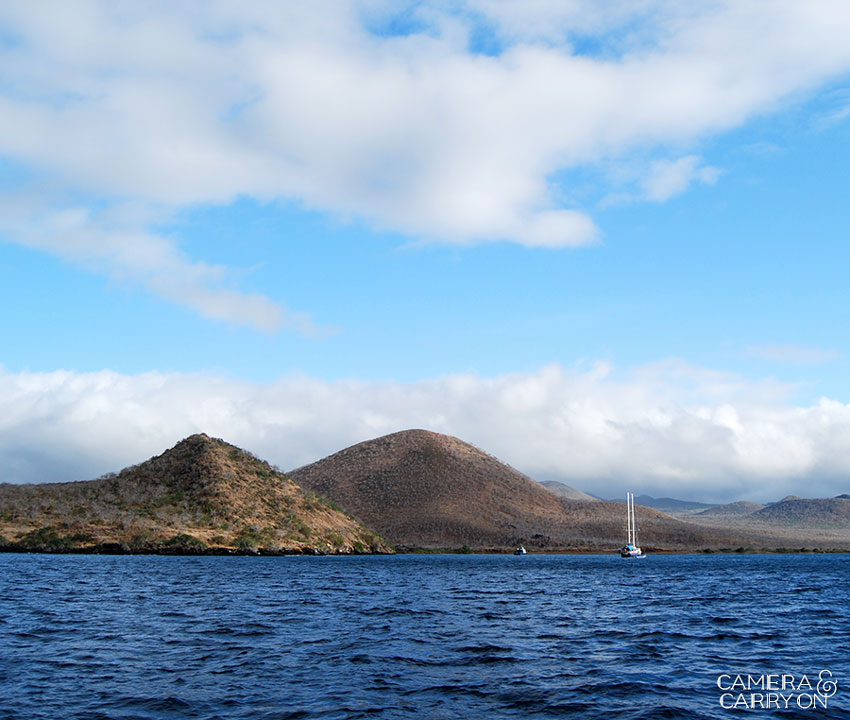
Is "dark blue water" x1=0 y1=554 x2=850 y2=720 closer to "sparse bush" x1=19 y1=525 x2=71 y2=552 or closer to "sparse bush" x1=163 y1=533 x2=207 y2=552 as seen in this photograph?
"sparse bush" x1=163 y1=533 x2=207 y2=552

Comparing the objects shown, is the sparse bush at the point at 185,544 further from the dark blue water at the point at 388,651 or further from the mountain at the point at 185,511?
the dark blue water at the point at 388,651

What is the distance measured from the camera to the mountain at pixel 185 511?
123188mm

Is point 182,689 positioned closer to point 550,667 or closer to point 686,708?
point 550,667

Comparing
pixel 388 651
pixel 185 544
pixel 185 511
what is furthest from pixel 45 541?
pixel 388 651

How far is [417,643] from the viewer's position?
33688 mm

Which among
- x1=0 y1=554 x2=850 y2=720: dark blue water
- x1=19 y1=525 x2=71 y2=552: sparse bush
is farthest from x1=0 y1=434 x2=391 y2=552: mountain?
x1=0 y1=554 x2=850 y2=720: dark blue water

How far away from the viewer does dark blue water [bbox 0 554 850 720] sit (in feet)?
73.5

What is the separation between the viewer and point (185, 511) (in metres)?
136

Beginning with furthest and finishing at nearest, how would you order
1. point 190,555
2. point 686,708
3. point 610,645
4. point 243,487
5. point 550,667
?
point 243,487, point 190,555, point 610,645, point 550,667, point 686,708

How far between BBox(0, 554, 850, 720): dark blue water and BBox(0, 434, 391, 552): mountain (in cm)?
6646

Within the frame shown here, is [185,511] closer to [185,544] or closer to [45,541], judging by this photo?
[185,544]

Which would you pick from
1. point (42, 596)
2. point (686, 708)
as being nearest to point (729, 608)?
point (686, 708)

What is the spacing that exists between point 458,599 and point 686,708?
1400 inches

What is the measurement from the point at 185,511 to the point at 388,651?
4477 inches
